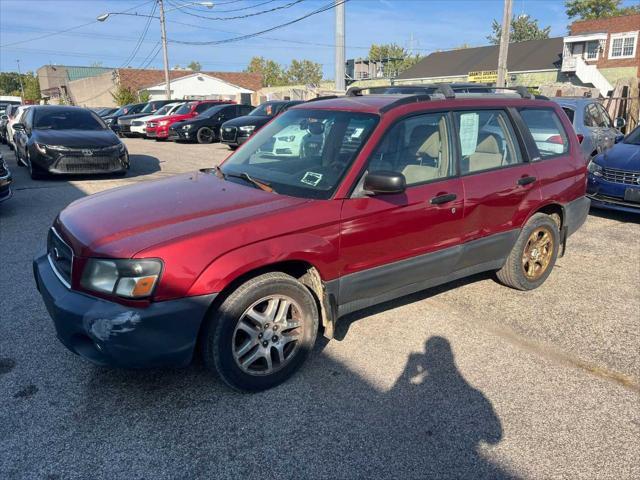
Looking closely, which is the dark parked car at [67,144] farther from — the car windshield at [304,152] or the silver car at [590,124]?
the silver car at [590,124]

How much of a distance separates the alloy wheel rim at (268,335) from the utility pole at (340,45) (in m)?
20.5

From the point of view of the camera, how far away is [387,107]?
3705 millimetres

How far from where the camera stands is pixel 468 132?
4.11 metres

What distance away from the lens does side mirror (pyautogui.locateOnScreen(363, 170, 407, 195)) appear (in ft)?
10.5

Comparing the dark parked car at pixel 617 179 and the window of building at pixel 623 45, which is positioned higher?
the window of building at pixel 623 45

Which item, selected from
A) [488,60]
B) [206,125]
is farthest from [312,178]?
[488,60]

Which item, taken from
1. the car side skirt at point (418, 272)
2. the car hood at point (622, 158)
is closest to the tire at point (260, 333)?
the car side skirt at point (418, 272)

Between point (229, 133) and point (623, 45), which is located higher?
point (623, 45)

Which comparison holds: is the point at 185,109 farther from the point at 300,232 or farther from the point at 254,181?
the point at 300,232

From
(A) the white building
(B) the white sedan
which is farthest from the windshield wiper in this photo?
(A) the white building

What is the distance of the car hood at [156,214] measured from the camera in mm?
2836

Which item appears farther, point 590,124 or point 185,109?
point 185,109

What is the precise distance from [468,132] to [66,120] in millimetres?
9912

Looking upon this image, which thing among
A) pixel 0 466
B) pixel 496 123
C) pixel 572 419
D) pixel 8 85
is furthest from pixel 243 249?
pixel 8 85
